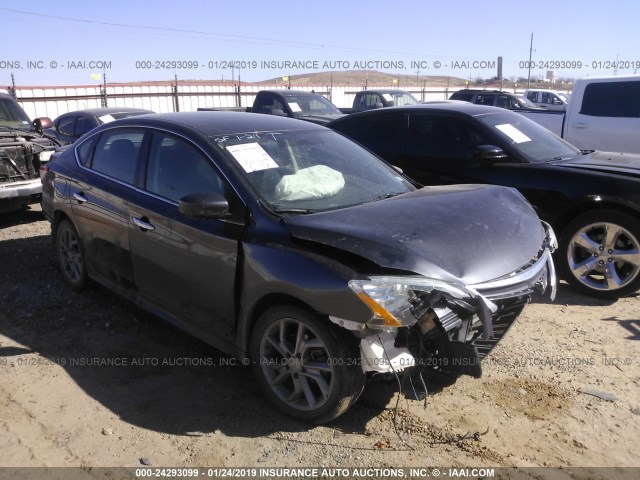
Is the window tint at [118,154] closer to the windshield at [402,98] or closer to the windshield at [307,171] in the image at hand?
the windshield at [307,171]

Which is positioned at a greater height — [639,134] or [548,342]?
[639,134]

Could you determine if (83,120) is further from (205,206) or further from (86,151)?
(205,206)

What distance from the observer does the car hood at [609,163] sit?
535 centimetres

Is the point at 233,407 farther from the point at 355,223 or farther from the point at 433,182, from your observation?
the point at 433,182

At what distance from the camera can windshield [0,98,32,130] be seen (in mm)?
9391

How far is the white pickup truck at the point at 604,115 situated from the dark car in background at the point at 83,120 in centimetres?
732

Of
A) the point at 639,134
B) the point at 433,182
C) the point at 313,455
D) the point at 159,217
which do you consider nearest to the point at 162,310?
the point at 159,217

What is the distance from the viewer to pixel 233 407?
11.7ft

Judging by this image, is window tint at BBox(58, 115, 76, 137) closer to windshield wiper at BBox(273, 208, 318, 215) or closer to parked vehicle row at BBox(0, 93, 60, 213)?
parked vehicle row at BBox(0, 93, 60, 213)

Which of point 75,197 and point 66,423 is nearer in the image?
point 66,423

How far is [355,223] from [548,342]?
81.6 inches

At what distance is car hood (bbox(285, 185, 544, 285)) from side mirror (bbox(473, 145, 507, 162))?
6.22 feet

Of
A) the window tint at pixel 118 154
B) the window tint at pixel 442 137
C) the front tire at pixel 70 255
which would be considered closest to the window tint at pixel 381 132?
the window tint at pixel 442 137

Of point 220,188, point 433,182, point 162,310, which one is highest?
point 220,188
